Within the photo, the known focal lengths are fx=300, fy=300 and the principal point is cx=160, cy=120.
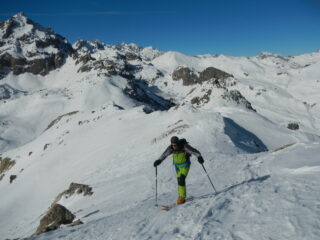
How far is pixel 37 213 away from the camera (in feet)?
102

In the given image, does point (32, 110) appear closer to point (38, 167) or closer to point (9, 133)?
point (9, 133)

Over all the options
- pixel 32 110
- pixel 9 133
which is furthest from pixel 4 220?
pixel 32 110

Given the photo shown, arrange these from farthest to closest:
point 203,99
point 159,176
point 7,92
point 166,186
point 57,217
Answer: point 7,92
point 203,99
point 159,176
point 166,186
point 57,217

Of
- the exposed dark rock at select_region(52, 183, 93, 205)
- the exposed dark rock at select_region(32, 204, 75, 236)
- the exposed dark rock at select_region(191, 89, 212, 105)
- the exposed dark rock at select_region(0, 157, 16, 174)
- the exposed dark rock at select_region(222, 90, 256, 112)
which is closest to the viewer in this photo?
the exposed dark rock at select_region(32, 204, 75, 236)

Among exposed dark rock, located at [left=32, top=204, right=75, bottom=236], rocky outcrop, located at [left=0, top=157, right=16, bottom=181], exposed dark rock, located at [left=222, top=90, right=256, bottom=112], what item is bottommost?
exposed dark rock, located at [left=32, top=204, right=75, bottom=236]

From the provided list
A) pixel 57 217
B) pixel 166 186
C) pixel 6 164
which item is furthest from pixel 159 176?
pixel 6 164

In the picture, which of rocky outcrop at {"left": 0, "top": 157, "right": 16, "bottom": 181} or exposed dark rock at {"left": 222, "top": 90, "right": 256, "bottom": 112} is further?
exposed dark rock at {"left": 222, "top": 90, "right": 256, "bottom": 112}

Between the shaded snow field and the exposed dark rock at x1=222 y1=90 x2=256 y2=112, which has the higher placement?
the exposed dark rock at x1=222 y1=90 x2=256 y2=112

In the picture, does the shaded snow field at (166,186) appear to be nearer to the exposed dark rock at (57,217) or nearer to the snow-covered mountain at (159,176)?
the snow-covered mountain at (159,176)

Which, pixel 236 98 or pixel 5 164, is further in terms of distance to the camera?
pixel 236 98

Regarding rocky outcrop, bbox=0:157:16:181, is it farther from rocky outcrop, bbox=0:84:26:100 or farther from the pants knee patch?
rocky outcrop, bbox=0:84:26:100

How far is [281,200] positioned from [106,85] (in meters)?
121

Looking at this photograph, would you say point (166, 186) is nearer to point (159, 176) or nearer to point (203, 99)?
point (159, 176)

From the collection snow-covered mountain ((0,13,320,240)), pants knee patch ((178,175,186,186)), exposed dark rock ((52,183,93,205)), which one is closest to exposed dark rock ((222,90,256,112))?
snow-covered mountain ((0,13,320,240))
